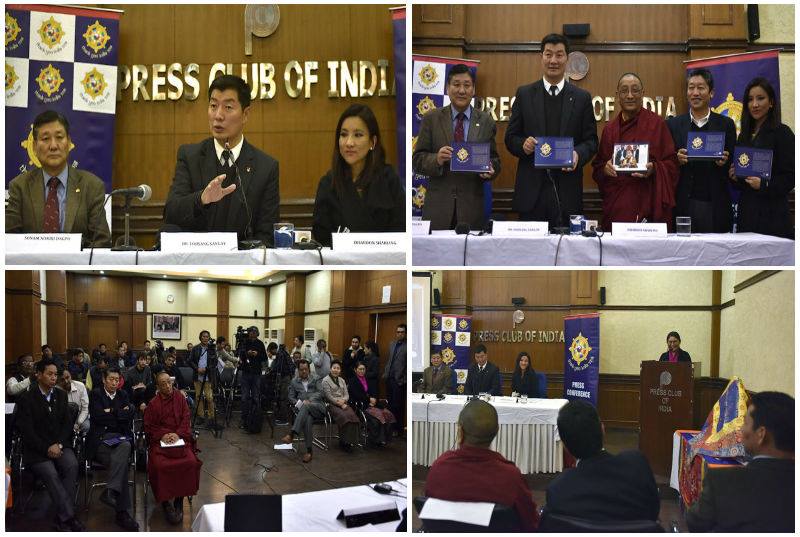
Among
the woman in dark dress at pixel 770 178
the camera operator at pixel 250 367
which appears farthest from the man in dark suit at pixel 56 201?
the woman in dark dress at pixel 770 178

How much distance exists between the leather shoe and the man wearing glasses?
1.24 m

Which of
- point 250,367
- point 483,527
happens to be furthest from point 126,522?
point 483,527

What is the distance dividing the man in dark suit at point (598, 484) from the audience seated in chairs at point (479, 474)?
12cm

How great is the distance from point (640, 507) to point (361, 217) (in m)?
1.84

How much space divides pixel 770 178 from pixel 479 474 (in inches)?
86.8

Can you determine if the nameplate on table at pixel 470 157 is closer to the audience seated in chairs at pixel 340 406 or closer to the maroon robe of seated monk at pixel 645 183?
the maroon robe of seated monk at pixel 645 183

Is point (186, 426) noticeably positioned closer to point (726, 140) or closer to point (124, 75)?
point (124, 75)

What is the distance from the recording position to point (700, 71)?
11.9 ft

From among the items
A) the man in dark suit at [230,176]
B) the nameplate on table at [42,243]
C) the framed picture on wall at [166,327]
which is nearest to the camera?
the nameplate on table at [42,243]

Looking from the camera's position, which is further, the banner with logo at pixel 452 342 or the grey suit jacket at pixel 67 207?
the banner with logo at pixel 452 342

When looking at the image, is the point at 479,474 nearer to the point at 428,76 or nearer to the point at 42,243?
the point at 42,243

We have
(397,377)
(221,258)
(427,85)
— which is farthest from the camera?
(427,85)

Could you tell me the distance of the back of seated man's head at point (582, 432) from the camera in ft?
7.24

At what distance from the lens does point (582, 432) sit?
7.26ft
